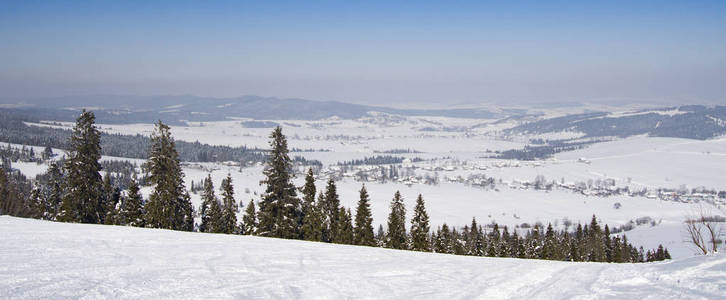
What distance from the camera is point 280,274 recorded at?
10266 millimetres

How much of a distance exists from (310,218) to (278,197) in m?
3.51

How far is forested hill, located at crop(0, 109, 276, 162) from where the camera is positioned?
158m

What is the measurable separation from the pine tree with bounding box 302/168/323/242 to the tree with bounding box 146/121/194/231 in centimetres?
858

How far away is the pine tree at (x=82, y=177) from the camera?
89.0 feet

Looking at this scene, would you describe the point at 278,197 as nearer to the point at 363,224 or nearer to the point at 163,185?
the point at 163,185

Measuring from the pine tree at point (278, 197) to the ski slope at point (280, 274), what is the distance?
46.6 ft

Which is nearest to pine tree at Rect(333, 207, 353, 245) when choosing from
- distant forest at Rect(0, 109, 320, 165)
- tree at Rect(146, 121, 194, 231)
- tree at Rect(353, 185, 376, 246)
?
tree at Rect(353, 185, 376, 246)

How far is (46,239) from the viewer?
12.4m

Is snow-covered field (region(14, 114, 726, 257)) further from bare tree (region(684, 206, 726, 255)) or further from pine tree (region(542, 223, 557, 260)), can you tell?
bare tree (region(684, 206, 726, 255))

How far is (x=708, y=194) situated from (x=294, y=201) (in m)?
142

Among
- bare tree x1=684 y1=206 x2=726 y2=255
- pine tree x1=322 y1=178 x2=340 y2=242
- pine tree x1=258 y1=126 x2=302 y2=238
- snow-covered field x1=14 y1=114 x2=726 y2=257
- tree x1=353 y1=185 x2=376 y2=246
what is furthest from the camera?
snow-covered field x1=14 y1=114 x2=726 y2=257

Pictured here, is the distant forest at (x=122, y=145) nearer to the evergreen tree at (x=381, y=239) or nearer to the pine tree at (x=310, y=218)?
the evergreen tree at (x=381, y=239)

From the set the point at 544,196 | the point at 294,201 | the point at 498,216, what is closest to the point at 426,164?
the point at 544,196

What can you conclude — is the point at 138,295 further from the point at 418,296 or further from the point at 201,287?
the point at 418,296
